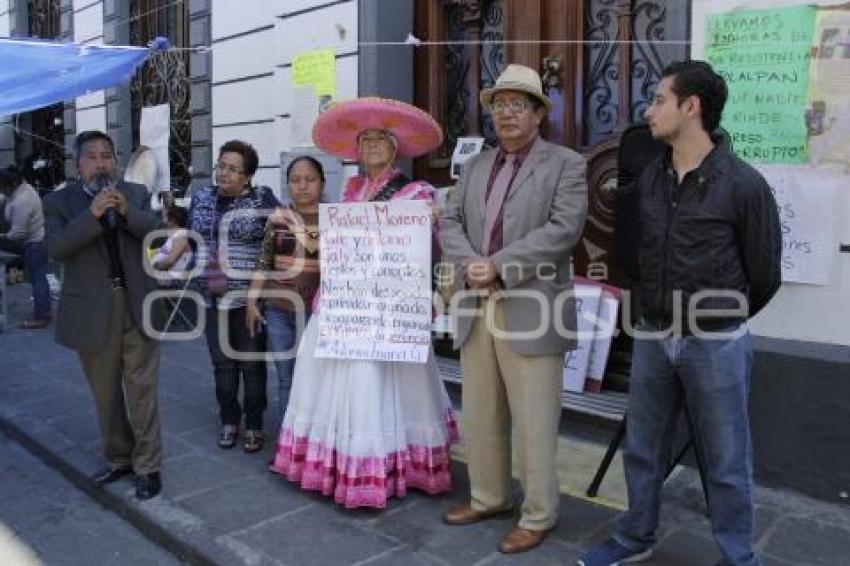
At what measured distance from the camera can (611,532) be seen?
12.0 ft

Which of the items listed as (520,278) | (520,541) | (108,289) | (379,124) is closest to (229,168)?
(108,289)

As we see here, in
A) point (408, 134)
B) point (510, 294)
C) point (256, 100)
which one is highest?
point (256, 100)

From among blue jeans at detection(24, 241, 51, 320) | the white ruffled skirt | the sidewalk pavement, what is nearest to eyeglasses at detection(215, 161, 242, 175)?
the white ruffled skirt

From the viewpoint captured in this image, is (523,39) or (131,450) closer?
(131,450)

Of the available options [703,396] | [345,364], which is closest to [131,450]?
[345,364]

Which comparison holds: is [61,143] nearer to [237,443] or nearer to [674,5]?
[237,443]

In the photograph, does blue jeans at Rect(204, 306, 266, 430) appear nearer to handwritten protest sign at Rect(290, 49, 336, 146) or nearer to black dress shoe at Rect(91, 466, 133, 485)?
black dress shoe at Rect(91, 466, 133, 485)

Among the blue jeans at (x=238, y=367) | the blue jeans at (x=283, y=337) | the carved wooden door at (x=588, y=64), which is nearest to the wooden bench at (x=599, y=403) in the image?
the carved wooden door at (x=588, y=64)

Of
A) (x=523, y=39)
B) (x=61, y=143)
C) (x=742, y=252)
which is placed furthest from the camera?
(x=61, y=143)

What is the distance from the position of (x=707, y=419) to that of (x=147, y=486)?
2720mm

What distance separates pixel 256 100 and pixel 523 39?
10.2 feet

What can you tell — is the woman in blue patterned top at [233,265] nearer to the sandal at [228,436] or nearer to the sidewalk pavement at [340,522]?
the sandal at [228,436]

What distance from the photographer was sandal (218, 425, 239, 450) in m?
4.84

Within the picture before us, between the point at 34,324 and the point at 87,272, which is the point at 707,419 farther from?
the point at 34,324
